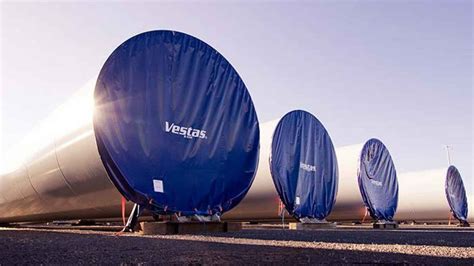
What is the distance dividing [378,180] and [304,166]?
403 cm

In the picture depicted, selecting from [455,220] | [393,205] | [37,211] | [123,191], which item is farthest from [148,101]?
[455,220]

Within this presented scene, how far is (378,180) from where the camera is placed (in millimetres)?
A: 13578

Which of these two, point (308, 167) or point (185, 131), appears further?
point (308, 167)

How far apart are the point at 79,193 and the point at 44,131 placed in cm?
174

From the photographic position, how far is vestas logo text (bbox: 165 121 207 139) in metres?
6.82

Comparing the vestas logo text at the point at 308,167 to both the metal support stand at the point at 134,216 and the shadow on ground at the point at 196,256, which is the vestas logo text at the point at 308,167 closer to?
the metal support stand at the point at 134,216

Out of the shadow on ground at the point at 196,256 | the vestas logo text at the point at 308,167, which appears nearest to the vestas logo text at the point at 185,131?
the shadow on ground at the point at 196,256

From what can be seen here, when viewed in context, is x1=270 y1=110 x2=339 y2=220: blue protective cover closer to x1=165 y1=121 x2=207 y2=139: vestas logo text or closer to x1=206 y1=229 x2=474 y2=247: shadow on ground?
x1=165 y1=121 x2=207 y2=139: vestas logo text

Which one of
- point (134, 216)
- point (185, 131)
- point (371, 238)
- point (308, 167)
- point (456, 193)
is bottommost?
point (371, 238)

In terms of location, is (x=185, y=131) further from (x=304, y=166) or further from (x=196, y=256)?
(x=304, y=166)

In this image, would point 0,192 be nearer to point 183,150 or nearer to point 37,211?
point 37,211

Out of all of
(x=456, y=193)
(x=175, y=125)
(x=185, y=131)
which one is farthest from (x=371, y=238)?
(x=456, y=193)

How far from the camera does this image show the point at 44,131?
7.75 m

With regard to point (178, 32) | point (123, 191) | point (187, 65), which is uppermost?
point (178, 32)
